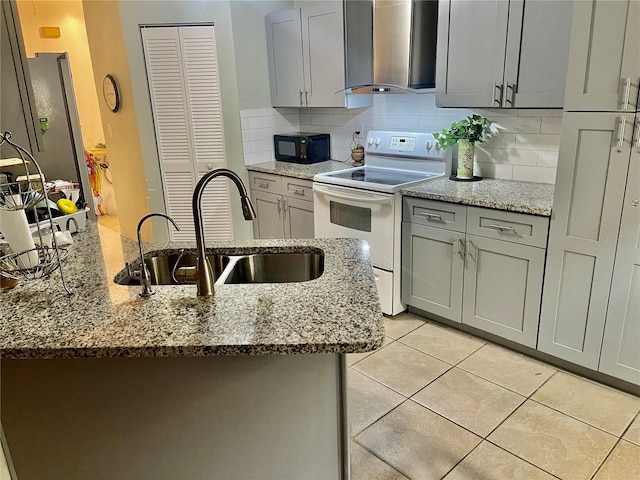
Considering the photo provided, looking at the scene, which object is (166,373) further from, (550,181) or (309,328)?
(550,181)

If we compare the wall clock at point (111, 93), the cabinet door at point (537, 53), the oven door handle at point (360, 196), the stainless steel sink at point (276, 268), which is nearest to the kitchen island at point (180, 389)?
the stainless steel sink at point (276, 268)

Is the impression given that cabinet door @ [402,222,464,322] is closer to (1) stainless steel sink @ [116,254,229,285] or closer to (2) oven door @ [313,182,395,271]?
(2) oven door @ [313,182,395,271]

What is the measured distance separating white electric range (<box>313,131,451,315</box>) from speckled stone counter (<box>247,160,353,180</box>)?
0.71 ft

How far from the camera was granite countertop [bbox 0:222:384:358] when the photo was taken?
1.19 metres

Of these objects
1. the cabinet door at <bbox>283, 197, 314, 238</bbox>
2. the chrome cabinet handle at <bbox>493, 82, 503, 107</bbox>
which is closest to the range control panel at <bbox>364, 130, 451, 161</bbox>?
the chrome cabinet handle at <bbox>493, 82, 503, 107</bbox>

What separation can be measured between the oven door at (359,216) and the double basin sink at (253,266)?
130 centimetres

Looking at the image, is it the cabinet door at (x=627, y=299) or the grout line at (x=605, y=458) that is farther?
the cabinet door at (x=627, y=299)

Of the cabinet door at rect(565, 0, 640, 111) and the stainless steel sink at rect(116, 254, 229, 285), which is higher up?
the cabinet door at rect(565, 0, 640, 111)

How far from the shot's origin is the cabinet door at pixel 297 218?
3.78 m

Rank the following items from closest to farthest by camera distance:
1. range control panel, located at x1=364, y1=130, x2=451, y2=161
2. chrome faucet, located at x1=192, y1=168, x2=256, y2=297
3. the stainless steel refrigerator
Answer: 1. chrome faucet, located at x1=192, y1=168, x2=256, y2=297
2. range control panel, located at x1=364, y1=130, x2=451, y2=161
3. the stainless steel refrigerator

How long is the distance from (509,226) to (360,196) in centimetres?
100

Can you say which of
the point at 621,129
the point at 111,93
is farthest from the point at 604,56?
the point at 111,93

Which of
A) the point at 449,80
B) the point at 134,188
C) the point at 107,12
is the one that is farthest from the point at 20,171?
the point at 449,80

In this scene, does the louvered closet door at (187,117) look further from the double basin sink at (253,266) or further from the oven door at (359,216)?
the double basin sink at (253,266)
